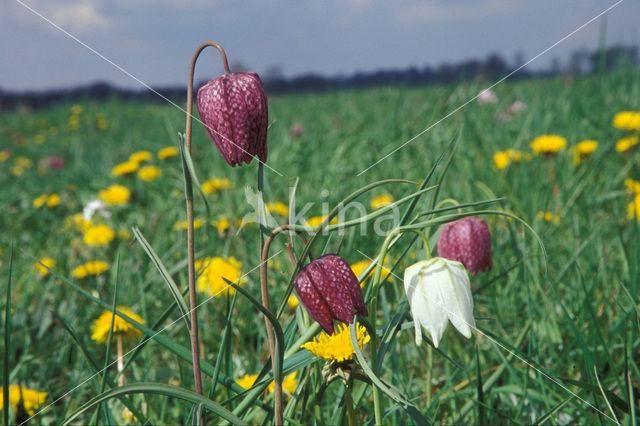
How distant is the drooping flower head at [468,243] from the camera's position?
0.77 m

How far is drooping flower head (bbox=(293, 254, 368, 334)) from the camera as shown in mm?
488

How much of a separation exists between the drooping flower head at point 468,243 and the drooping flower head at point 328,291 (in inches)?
12.6

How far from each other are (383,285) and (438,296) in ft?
1.16

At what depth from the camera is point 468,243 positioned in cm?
77

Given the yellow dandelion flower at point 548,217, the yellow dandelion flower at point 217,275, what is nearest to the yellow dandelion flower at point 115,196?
the yellow dandelion flower at point 217,275

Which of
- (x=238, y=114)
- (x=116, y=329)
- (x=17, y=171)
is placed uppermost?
→ (x=238, y=114)

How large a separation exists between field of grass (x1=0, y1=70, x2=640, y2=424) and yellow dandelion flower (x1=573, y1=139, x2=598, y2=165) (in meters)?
0.02

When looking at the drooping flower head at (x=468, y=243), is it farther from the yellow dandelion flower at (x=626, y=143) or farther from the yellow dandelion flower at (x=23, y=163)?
the yellow dandelion flower at (x=23, y=163)

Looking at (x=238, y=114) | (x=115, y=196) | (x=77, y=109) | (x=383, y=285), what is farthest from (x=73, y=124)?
(x=238, y=114)

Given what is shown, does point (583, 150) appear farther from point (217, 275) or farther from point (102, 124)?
point (102, 124)

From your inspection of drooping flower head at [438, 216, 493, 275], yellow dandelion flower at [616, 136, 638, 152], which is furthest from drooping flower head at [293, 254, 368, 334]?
yellow dandelion flower at [616, 136, 638, 152]

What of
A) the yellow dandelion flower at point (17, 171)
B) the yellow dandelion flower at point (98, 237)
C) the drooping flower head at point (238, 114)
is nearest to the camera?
the drooping flower head at point (238, 114)

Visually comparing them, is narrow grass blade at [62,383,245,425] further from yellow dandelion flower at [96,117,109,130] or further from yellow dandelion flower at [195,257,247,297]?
yellow dandelion flower at [96,117,109,130]

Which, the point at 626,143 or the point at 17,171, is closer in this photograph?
the point at 626,143
